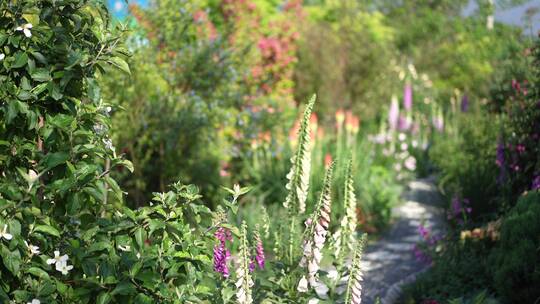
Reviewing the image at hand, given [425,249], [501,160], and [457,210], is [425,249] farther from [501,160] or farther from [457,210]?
[501,160]

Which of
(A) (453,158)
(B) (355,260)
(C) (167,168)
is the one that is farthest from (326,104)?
(B) (355,260)

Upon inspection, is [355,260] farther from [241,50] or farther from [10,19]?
[241,50]

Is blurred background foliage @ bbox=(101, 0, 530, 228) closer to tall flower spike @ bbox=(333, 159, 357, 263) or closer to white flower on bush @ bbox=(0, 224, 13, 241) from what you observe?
tall flower spike @ bbox=(333, 159, 357, 263)

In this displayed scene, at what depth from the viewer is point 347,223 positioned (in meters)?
3.47

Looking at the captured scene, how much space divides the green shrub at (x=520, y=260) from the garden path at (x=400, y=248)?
0.90 metres

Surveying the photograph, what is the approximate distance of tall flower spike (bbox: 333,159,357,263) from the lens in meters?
3.35

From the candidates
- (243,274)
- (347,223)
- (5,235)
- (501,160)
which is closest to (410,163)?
(501,160)

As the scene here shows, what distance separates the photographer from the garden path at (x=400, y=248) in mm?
5262

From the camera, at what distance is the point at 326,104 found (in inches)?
519

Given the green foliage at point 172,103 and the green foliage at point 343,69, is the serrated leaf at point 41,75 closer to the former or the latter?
the green foliage at point 172,103

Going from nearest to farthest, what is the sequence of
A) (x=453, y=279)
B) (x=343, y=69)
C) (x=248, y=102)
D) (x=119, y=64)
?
(x=119, y=64)
(x=453, y=279)
(x=248, y=102)
(x=343, y=69)

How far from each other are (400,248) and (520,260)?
8.20 ft

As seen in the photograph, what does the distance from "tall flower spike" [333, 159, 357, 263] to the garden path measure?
0.99 ft

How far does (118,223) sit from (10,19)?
0.99 metres
